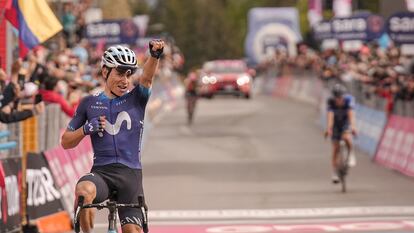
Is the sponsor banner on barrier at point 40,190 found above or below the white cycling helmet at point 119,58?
below


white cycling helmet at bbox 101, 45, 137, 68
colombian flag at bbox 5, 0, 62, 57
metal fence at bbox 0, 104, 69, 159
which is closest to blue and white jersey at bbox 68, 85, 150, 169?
white cycling helmet at bbox 101, 45, 137, 68

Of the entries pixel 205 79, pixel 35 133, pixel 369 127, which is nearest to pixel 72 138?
pixel 35 133

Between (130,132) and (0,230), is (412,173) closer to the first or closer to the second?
(0,230)

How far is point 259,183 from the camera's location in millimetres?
25188

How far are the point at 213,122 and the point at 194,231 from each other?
28.3m

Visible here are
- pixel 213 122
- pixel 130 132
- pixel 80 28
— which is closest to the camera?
pixel 130 132

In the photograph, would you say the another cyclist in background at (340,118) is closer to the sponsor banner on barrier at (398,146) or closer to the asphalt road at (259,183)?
the asphalt road at (259,183)

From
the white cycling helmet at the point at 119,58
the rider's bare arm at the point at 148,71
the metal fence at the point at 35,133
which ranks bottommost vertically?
the metal fence at the point at 35,133

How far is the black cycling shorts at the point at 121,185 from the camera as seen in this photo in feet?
33.6

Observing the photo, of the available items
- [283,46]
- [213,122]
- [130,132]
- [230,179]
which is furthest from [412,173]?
[283,46]

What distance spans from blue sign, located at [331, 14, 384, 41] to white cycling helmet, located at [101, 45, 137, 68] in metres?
31.6

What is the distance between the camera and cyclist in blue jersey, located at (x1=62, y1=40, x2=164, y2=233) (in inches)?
405

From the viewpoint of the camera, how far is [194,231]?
1767 centimetres

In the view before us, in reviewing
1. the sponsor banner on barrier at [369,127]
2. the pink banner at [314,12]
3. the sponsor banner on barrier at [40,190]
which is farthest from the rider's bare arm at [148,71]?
the pink banner at [314,12]
